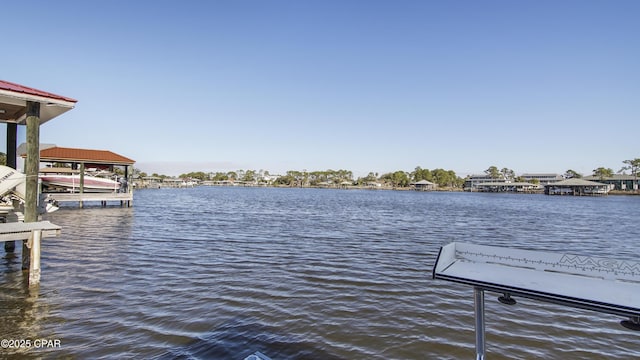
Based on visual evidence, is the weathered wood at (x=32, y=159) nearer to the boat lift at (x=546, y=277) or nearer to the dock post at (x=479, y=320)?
the boat lift at (x=546, y=277)

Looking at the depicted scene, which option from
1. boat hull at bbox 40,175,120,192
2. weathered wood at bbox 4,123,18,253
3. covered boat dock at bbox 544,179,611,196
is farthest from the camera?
covered boat dock at bbox 544,179,611,196

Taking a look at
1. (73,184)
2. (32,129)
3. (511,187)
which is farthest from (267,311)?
(511,187)

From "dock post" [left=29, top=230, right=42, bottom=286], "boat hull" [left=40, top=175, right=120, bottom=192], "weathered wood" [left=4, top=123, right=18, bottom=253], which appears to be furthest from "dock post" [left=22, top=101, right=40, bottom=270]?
"boat hull" [left=40, top=175, right=120, bottom=192]

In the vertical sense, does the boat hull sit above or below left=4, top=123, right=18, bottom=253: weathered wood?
below

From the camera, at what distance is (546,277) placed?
236 centimetres

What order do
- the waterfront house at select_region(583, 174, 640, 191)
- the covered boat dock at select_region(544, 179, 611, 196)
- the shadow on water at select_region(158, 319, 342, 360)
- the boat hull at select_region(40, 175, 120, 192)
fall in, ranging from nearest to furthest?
the shadow on water at select_region(158, 319, 342, 360)
the boat hull at select_region(40, 175, 120, 192)
the covered boat dock at select_region(544, 179, 611, 196)
the waterfront house at select_region(583, 174, 640, 191)

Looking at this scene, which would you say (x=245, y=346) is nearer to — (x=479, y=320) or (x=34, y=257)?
(x=479, y=320)

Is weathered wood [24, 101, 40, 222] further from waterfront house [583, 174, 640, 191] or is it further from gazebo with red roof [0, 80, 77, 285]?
waterfront house [583, 174, 640, 191]

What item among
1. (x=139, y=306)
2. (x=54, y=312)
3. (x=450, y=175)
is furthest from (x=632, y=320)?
(x=450, y=175)

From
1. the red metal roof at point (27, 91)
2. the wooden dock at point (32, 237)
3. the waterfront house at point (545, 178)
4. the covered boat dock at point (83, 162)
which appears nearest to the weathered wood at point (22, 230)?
the wooden dock at point (32, 237)

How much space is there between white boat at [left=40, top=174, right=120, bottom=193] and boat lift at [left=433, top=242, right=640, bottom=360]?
31.0 m

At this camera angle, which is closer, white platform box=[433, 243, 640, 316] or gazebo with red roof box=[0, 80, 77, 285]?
white platform box=[433, 243, 640, 316]

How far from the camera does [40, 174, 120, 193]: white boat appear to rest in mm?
26188

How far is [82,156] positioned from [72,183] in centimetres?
330
